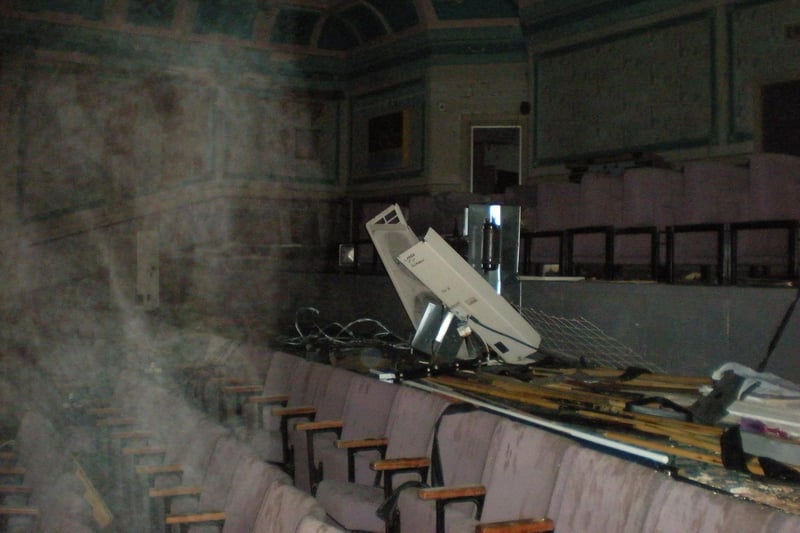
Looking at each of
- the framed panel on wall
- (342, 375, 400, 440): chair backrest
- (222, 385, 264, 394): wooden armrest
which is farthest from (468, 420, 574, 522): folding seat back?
the framed panel on wall

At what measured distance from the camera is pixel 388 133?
5.93m

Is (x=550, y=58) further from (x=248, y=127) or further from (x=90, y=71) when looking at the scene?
(x=90, y=71)

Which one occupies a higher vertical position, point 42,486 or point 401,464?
point 401,464

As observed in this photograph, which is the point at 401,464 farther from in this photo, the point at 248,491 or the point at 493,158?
the point at 493,158

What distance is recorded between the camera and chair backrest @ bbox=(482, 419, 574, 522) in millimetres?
1428

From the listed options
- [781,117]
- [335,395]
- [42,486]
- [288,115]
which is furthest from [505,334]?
[288,115]

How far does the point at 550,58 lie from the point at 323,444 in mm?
3574

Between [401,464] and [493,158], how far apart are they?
4.21m

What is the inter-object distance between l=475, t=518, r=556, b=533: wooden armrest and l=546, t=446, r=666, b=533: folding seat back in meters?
0.03

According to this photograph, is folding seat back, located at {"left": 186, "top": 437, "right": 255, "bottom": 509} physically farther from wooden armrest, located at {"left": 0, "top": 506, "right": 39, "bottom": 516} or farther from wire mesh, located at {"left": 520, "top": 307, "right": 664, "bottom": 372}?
wire mesh, located at {"left": 520, "top": 307, "right": 664, "bottom": 372}

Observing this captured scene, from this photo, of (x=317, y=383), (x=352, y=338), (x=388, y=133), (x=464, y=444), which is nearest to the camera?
(x=464, y=444)

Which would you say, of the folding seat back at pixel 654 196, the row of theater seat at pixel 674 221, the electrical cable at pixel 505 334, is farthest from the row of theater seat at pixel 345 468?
the folding seat back at pixel 654 196

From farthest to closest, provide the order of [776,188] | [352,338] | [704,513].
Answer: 1. [352,338]
2. [776,188]
3. [704,513]

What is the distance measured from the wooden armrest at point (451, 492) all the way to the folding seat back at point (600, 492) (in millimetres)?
205
